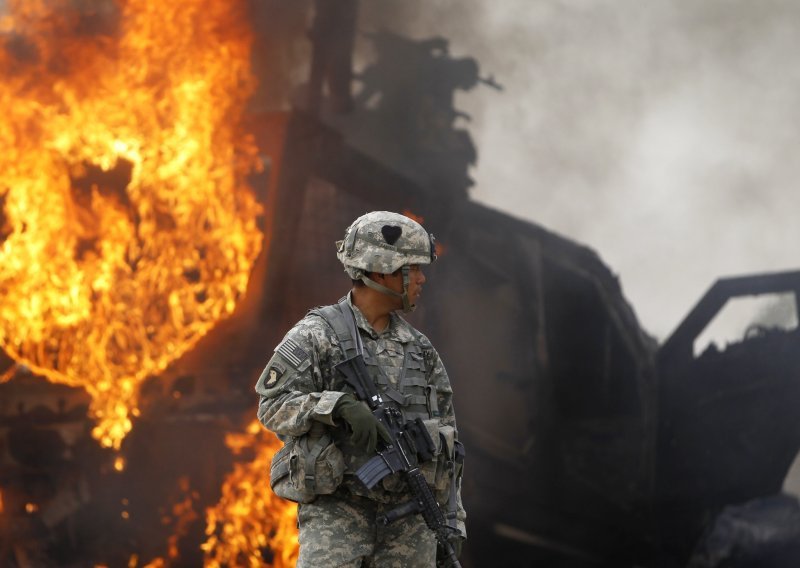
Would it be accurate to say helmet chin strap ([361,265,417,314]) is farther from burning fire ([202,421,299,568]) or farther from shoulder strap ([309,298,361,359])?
burning fire ([202,421,299,568])

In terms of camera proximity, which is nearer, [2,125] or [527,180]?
[2,125]

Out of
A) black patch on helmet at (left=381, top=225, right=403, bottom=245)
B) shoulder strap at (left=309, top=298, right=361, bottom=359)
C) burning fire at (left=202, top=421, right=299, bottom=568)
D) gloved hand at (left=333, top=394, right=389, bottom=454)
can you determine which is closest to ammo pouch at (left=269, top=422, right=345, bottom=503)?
gloved hand at (left=333, top=394, right=389, bottom=454)

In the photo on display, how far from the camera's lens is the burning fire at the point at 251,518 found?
28.2ft

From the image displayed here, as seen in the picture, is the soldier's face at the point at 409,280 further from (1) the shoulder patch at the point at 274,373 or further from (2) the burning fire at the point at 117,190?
(2) the burning fire at the point at 117,190

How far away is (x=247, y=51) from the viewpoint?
970 cm

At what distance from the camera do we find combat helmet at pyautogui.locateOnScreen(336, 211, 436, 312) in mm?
3084

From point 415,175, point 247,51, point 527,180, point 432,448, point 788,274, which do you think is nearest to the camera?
point 432,448

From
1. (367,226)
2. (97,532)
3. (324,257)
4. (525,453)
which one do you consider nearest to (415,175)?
(324,257)

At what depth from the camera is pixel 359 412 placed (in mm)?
2854

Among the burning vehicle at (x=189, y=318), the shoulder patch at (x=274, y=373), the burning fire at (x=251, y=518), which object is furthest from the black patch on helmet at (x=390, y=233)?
the burning vehicle at (x=189, y=318)

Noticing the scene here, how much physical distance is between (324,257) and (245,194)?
1.10 m

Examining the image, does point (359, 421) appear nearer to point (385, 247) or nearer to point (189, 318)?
point (385, 247)

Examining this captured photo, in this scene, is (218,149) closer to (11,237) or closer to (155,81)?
(155,81)

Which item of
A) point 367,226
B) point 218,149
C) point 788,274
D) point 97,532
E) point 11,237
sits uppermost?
point 218,149
